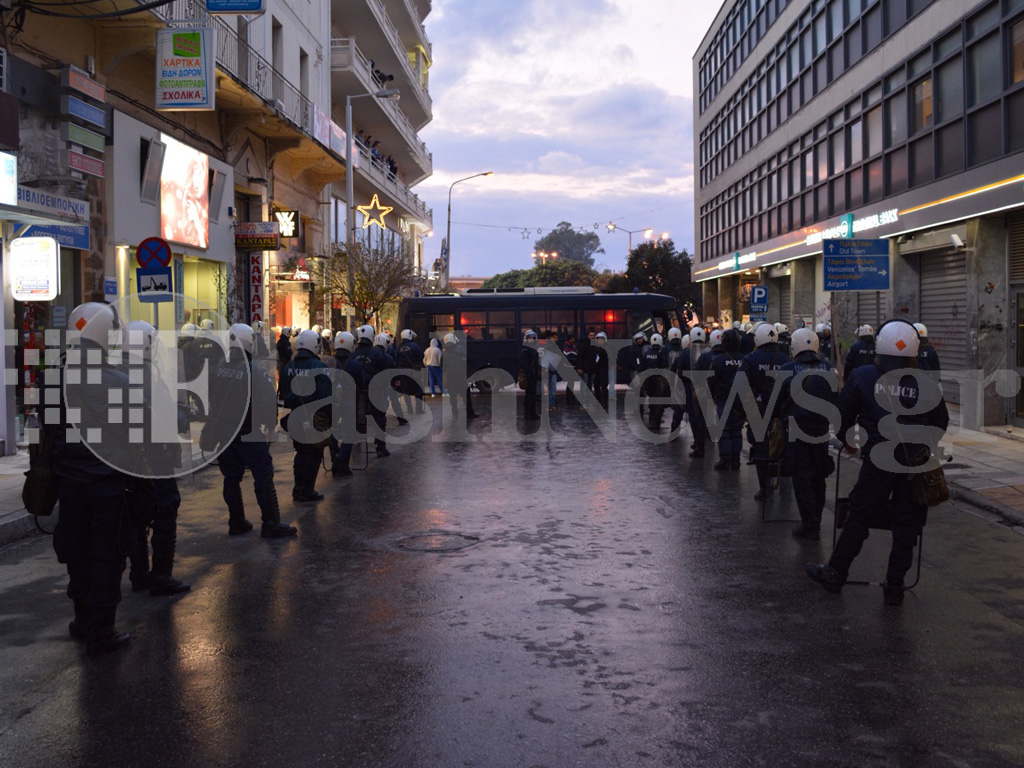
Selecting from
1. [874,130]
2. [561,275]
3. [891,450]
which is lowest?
[891,450]

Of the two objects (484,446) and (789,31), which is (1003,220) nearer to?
(484,446)

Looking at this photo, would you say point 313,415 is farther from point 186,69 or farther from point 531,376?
point 186,69

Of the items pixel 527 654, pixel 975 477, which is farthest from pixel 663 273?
pixel 527 654

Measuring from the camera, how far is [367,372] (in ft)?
44.7

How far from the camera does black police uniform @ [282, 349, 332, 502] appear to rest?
10.3 meters

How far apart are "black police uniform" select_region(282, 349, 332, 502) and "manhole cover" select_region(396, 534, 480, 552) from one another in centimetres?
240

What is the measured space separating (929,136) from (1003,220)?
11.6ft

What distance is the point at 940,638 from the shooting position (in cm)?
570

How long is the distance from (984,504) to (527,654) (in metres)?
6.73

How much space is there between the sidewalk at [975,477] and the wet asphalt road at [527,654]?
441mm

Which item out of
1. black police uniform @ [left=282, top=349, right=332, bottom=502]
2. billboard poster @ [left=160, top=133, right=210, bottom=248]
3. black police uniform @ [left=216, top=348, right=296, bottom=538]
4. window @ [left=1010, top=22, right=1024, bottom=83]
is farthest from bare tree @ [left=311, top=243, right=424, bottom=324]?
black police uniform @ [left=216, top=348, right=296, bottom=538]

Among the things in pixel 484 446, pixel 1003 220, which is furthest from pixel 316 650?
pixel 1003 220

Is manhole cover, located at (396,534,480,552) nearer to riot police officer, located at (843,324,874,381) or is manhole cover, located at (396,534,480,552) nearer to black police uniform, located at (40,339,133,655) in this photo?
black police uniform, located at (40,339,133,655)

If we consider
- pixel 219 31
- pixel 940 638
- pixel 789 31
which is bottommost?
pixel 940 638
